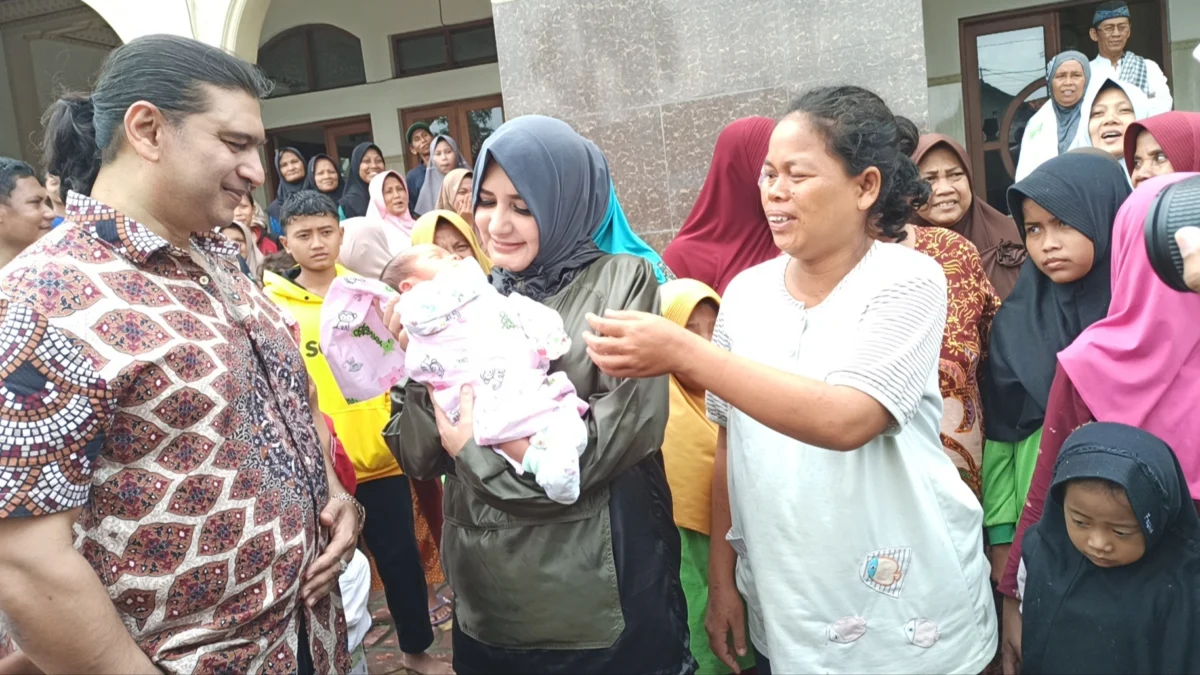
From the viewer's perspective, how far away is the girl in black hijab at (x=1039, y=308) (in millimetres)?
2254

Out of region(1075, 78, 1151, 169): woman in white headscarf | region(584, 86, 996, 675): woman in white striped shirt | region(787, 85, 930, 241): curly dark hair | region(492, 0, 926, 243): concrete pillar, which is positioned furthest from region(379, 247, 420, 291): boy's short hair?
region(1075, 78, 1151, 169): woman in white headscarf

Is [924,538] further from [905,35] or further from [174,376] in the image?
[905,35]

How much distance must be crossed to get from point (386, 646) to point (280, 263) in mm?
1928

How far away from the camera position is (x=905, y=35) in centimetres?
469

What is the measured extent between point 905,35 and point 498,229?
3.84 meters

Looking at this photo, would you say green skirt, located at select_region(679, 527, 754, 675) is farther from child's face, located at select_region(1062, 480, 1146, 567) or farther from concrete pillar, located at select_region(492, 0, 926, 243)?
concrete pillar, located at select_region(492, 0, 926, 243)

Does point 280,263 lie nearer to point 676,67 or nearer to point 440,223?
point 440,223

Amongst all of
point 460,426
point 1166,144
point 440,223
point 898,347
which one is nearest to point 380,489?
point 440,223

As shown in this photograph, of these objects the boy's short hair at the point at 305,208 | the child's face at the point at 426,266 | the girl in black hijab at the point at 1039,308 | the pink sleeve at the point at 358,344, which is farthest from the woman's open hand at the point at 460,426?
the boy's short hair at the point at 305,208

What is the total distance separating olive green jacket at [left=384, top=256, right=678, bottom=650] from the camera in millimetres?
1588

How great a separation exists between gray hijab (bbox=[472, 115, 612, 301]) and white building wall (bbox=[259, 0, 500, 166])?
807cm

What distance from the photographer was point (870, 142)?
5.39 feet

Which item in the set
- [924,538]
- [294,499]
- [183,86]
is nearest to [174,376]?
[294,499]

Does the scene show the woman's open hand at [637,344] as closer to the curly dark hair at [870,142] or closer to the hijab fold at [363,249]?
the curly dark hair at [870,142]
